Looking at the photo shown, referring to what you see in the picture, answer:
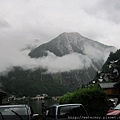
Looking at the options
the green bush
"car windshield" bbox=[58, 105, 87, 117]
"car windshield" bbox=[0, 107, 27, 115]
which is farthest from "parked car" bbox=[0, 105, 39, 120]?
the green bush

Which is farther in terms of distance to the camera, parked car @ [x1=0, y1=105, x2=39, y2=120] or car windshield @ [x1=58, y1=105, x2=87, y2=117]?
car windshield @ [x1=58, y1=105, x2=87, y2=117]

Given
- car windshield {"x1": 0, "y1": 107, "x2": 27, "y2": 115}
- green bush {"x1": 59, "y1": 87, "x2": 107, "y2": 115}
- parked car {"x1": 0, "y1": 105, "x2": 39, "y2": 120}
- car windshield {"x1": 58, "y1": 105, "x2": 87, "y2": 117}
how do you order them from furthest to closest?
1. green bush {"x1": 59, "y1": 87, "x2": 107, "y2": 115}
2. car windshield {"x1": 58, "y1": 105, "x2": 87, "y2": 117}
3. car windshield {"x1": 0, "y1": 107, "x2": 27, "y2": 115}
4. parked car {"x1": 0, "y1": 105, "x2": 39, "y2": 120}

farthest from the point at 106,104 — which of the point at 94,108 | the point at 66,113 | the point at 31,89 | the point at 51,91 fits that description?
the point at 51,91

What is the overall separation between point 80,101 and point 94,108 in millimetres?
1616

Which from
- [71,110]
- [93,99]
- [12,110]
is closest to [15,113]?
[12,110]

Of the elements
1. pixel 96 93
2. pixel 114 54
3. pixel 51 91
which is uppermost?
pixel 114 54

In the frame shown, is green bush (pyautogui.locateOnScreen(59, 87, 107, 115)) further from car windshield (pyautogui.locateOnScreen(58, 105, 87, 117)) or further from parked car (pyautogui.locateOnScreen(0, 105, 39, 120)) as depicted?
parked car (pyautogui.locateOnScreen(0, 105, 39, 120))

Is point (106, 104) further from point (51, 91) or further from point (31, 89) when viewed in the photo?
point (51, 91)

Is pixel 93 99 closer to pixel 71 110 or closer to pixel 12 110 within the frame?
pixel 71 110

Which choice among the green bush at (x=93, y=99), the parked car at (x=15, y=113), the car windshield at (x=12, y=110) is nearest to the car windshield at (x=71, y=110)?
the parked car at (x=15, y=113)

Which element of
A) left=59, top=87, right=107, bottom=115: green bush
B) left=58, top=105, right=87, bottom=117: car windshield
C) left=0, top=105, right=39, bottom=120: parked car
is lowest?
left=59, top=87, right=107, bottom=115: green bush

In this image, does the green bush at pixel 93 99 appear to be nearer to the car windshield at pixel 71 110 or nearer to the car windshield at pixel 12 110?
the car windshield at pixel 71 110

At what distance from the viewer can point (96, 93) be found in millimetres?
25297

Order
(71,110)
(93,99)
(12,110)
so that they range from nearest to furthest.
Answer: (12,110)
(71,110)
(93,99)
